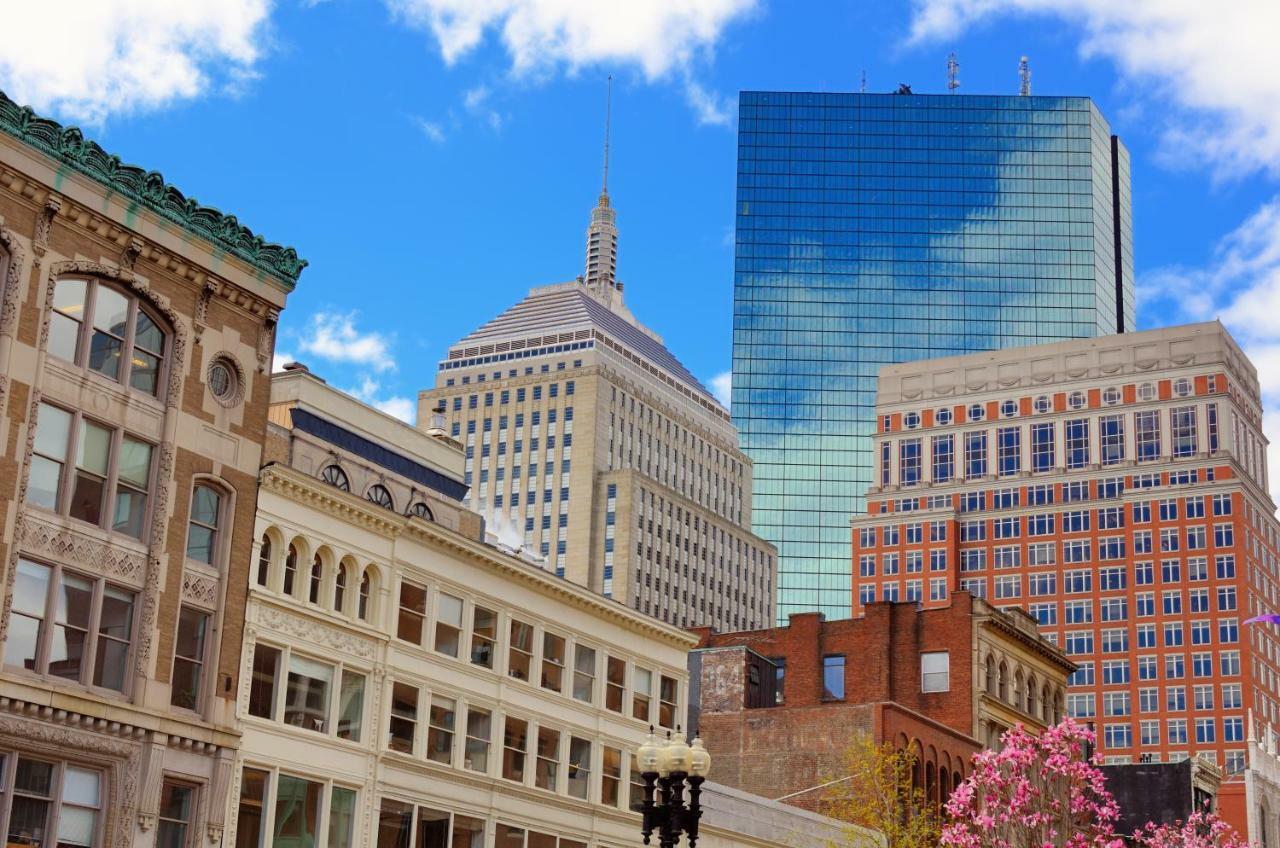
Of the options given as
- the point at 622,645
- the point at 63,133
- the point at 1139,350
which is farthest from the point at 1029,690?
the point at 1139,350

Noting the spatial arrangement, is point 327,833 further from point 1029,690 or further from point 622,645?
point 1029,690

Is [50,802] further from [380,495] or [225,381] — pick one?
[380,495]

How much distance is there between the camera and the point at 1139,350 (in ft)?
611

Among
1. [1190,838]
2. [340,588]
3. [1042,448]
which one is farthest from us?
[1042,448]

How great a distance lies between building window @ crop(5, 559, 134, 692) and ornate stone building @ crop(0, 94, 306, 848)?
0.04 m

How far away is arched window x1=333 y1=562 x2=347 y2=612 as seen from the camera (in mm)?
50934

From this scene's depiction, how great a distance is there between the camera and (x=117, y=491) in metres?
44.2

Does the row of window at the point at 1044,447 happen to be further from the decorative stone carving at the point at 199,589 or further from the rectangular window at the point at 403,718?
the decorative stone carving at the point at 199,589

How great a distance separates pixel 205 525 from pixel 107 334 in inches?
212

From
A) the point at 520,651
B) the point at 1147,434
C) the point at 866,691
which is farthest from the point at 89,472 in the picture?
the point at 1147,434

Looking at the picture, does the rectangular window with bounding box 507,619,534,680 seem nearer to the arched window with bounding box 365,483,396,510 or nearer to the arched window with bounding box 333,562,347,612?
the arched window with bounding box 365,483,396,510

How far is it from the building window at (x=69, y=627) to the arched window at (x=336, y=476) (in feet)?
38.2

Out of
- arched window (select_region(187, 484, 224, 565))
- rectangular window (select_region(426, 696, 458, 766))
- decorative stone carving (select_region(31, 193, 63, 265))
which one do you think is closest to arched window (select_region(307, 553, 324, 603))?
arched window (select_region(187, 484, 224, 565))

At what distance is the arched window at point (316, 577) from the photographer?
50188mm
